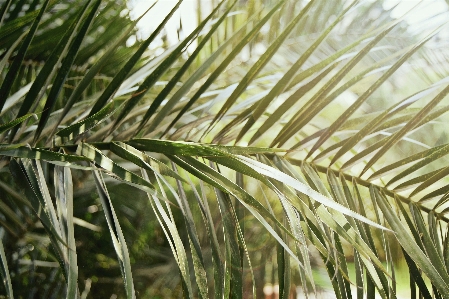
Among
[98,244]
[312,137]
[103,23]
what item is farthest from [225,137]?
[98,244]

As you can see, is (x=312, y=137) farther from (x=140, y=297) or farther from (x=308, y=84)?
(x=140, y=297)

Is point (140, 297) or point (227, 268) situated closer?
point (227, 268)

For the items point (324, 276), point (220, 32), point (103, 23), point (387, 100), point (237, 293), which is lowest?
point (237, 293)

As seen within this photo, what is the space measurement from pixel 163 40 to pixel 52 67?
0.75 metres

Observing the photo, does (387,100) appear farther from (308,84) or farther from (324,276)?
(308,84)

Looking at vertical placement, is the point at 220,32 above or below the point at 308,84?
above

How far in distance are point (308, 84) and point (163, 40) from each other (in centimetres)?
76

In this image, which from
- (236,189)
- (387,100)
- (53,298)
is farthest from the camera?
(387,100)

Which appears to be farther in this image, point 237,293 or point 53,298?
point 53,298

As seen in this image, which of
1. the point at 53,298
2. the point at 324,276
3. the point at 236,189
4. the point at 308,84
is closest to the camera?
the point at 236,189

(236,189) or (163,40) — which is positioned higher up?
(163,40)

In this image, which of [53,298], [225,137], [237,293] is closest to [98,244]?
A: [53,298]

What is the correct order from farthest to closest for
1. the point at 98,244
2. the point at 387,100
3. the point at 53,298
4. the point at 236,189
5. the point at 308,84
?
the point at 387,100 → the point at 98,244 → the point at 53,298 → the point at 308,84 → the point at 236,189

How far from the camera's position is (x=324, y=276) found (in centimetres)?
188
